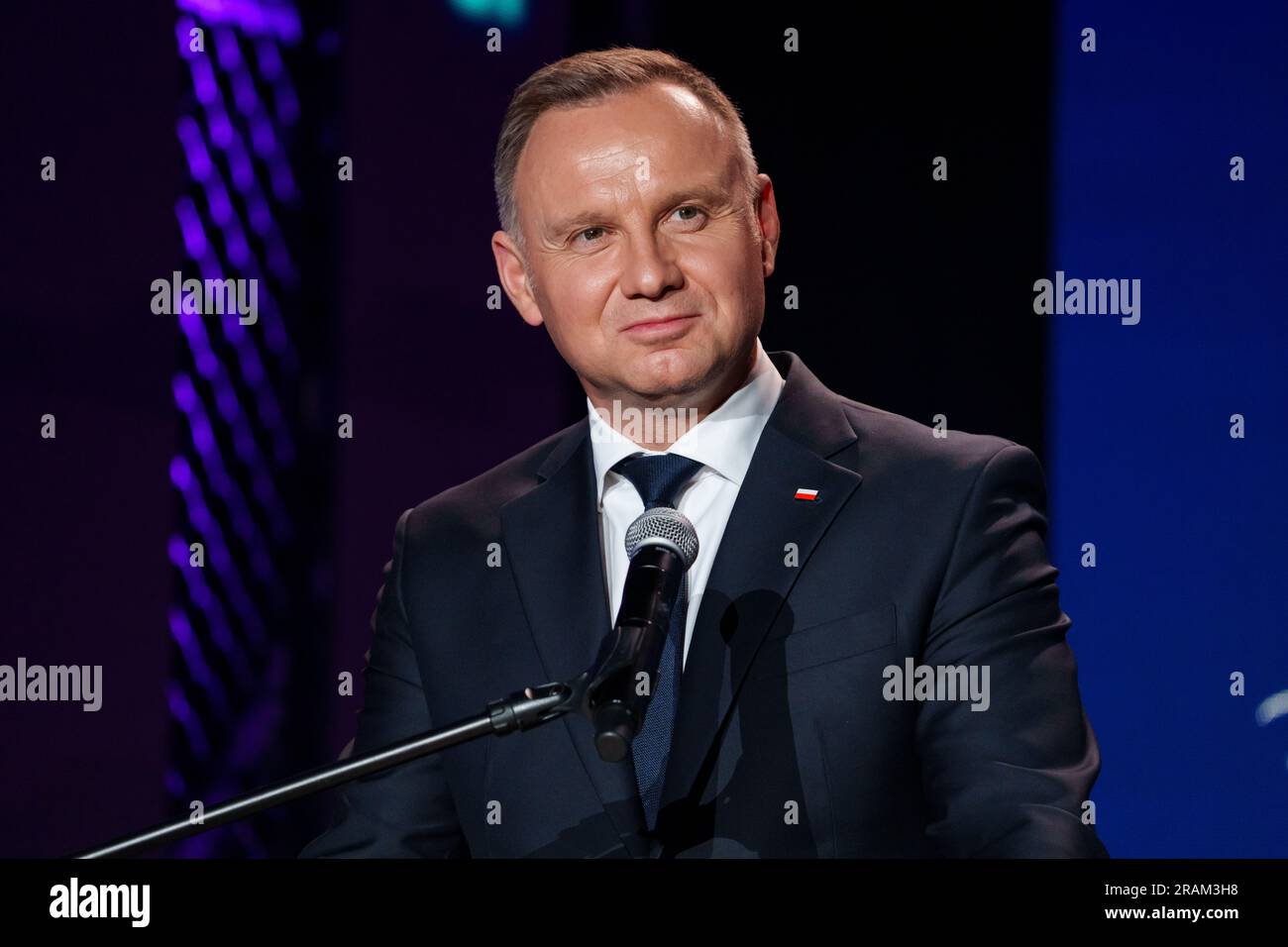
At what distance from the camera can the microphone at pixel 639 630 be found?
1.19 meters

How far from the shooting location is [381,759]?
1.31 meters

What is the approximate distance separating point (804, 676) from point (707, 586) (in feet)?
0.53

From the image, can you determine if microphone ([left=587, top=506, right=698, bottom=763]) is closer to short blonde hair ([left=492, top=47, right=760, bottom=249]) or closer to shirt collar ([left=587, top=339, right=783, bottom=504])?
shirt collar ([left=587, top=339, right=783, bottom=504])

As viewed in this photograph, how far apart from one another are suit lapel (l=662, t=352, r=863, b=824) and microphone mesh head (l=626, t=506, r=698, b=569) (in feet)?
1.33

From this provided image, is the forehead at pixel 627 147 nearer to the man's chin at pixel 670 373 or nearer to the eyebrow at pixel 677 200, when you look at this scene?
the eyebrow at pixel 677 200

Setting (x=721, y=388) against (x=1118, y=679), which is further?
(x=1118, y=679)

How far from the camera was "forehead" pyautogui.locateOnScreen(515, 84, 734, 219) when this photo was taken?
1880 millimetres

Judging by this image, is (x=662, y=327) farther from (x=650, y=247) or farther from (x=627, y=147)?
(x=627, y=147)
